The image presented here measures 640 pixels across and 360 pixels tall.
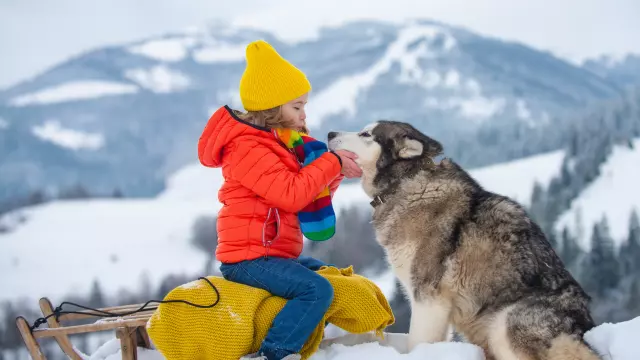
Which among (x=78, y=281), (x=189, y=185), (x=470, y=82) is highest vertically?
(x=470, y=82)

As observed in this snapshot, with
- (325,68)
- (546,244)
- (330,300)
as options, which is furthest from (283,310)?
(325,68)

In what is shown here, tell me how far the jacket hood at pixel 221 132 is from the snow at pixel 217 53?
43.8ft

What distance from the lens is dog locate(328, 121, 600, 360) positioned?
8.54 feet

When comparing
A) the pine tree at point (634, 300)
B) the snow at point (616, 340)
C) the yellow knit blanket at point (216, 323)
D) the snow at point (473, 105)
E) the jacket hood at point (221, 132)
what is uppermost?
the jacket hood at point (221, 132)

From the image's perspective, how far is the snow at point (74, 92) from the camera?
16469mm

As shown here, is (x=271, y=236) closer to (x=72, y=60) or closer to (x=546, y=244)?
(x=546, y=244)

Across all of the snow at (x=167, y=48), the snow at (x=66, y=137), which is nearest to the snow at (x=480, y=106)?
the snow at (x=167, y=48)

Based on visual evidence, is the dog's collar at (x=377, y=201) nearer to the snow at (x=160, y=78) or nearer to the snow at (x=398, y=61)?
the snow at (x=398, y=61)

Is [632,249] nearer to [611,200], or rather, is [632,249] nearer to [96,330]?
[611,200]

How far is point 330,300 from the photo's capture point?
278 centimetres

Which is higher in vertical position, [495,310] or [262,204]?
[262,204]

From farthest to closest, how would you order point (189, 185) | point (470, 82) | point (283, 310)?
point (470, 82)
point (189, 185)
point (283, 310)

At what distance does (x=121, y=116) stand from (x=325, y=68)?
6356 millimetres

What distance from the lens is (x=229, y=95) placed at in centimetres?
1656
